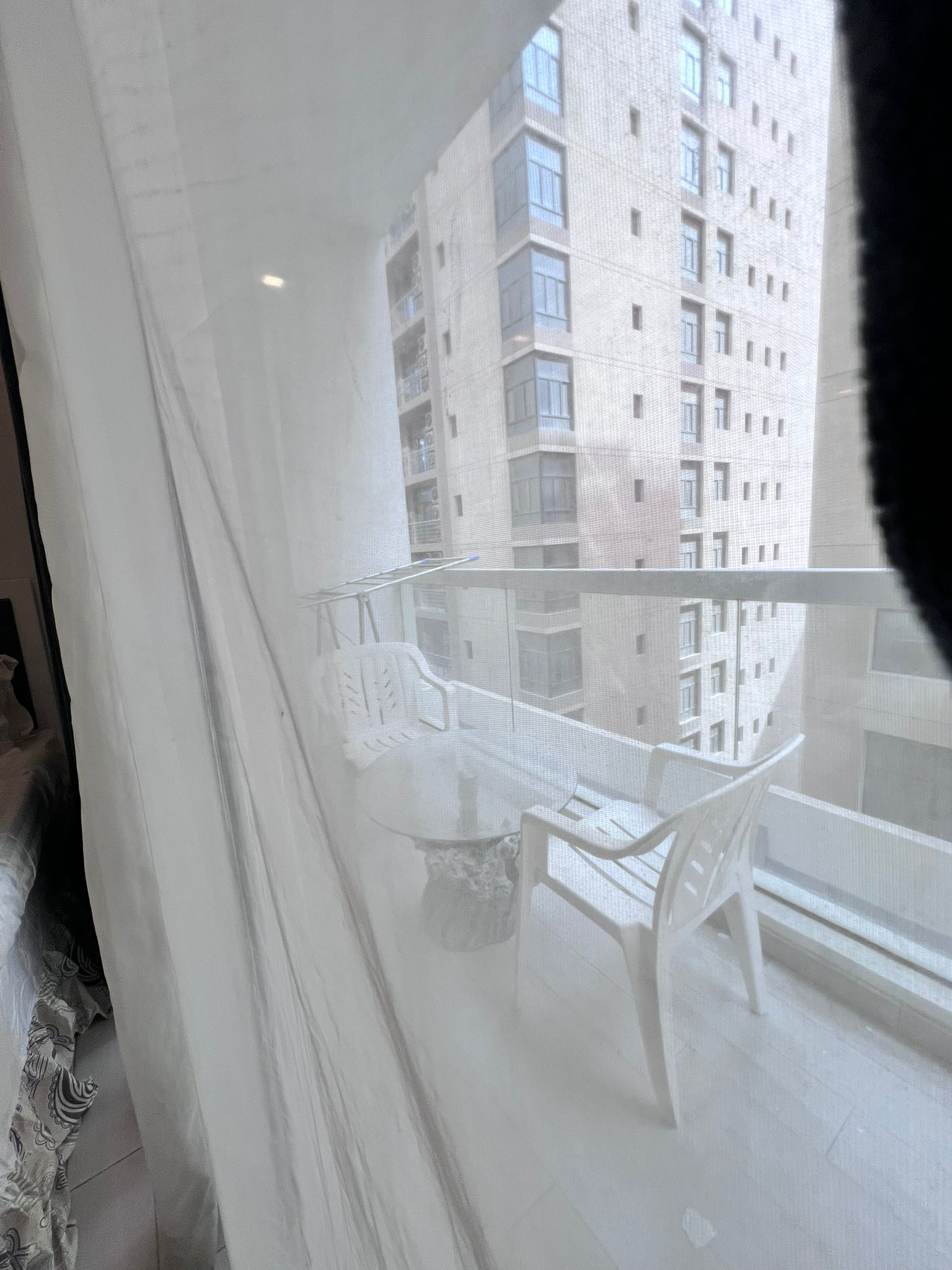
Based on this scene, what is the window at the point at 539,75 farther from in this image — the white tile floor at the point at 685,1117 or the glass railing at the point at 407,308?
the white tile floor at the point at 685,1117

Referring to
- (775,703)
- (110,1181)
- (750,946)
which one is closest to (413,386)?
(775,703)

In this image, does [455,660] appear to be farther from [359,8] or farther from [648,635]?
[359,8]

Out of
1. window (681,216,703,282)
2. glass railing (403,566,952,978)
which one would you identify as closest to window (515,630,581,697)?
glass railing (403,566,952,978)

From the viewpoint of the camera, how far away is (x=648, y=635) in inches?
14.3

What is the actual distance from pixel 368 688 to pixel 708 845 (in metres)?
0.29

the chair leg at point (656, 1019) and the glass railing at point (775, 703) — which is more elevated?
the glass railing at point (775, 703)

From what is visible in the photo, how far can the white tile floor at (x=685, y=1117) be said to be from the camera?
0.31 meters

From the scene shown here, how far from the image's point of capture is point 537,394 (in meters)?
0.37

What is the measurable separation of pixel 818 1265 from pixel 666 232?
0.58 meters

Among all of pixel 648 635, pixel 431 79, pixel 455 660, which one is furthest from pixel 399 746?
pixel 431 79

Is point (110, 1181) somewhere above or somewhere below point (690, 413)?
below

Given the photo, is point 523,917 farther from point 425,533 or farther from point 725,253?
point 725,253

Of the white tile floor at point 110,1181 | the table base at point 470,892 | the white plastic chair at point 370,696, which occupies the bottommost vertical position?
the white tile floor at point 110,1181

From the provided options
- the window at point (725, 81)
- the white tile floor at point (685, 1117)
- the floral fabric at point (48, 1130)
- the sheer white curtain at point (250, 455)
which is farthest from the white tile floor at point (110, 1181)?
the window at point (725, 81)
